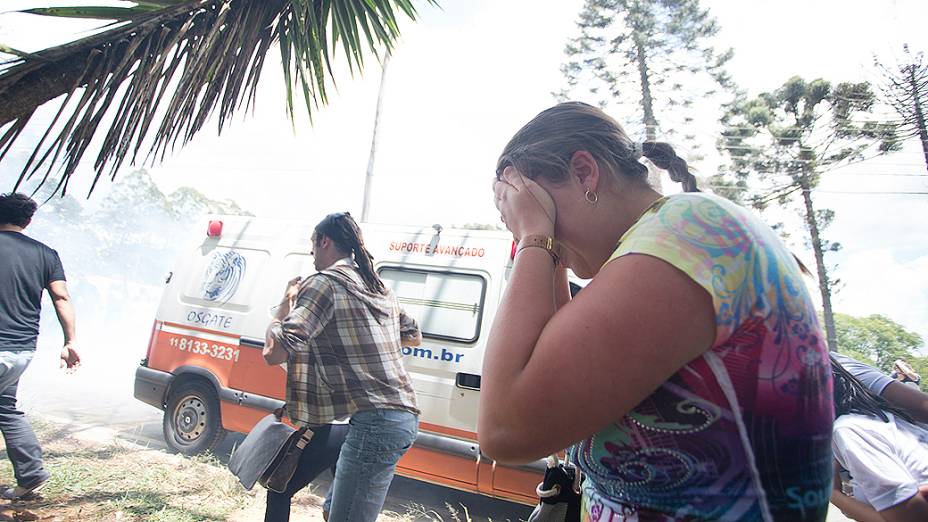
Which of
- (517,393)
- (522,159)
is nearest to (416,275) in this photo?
(522,159)

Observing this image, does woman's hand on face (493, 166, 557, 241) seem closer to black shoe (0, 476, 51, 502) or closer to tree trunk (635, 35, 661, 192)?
black shoe (0, 476, 51, 502)

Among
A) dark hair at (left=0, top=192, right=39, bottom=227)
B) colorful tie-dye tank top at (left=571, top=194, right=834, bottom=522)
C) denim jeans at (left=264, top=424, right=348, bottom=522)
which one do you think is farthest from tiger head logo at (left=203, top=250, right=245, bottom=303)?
colorful tie-dye tank top at (left=571, top=194, right=834, bottom=522)

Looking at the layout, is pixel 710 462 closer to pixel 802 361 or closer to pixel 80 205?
pixel 802 361

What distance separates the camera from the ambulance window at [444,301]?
458cm

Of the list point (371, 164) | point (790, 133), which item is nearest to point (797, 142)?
point (790, 133)

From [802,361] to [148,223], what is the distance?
45.2 metres

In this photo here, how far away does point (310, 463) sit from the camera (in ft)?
7.82

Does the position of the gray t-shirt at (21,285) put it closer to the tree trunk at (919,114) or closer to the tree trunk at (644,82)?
the tree trunk at (644,82)

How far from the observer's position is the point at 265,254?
5488 mm

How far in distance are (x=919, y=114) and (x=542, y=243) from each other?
19899 millimetres

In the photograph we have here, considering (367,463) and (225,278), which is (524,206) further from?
(225,278)

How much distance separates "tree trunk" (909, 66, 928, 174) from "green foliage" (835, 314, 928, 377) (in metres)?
7.14

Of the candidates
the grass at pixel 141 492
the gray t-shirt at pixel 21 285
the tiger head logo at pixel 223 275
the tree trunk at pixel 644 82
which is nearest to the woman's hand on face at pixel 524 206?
the grass at pixel 141 492

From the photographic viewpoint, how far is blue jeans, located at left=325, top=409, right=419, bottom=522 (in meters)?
2.18
